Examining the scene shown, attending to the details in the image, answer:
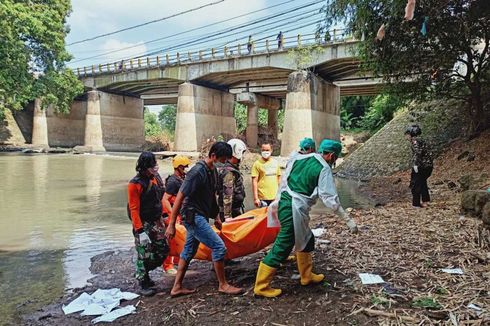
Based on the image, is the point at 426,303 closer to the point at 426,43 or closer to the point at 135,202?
the point at 135,202

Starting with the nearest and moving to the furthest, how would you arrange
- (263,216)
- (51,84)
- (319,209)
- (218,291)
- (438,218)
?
(218,291) → (263,216) → (438,218) → (319,209) → (51,84)

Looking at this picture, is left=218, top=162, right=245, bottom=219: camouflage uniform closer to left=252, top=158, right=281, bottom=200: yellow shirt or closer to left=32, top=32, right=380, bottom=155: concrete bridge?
left=252, top=158, right=281, bottom=200: yellow shirt

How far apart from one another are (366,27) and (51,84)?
1087 inches

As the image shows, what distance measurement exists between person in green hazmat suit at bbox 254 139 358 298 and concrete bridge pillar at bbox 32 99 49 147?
1695 inches

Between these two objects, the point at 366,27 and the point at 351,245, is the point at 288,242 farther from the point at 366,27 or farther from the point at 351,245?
the point at 366,27

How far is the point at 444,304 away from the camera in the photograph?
317cm

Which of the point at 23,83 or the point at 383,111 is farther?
the point at 383,111

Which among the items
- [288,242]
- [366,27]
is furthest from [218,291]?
[366,27]

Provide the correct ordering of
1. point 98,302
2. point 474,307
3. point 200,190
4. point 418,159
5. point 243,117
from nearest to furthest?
point 474,307 → point 200,190 → point 98,302 → point 418,159 → point 243,117

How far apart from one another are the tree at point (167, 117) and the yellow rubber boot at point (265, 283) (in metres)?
74.5

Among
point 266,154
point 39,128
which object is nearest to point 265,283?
point 266,154

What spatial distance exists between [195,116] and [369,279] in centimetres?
3054

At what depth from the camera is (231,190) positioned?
18.0 ft

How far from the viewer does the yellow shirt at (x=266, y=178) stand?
233 inches
